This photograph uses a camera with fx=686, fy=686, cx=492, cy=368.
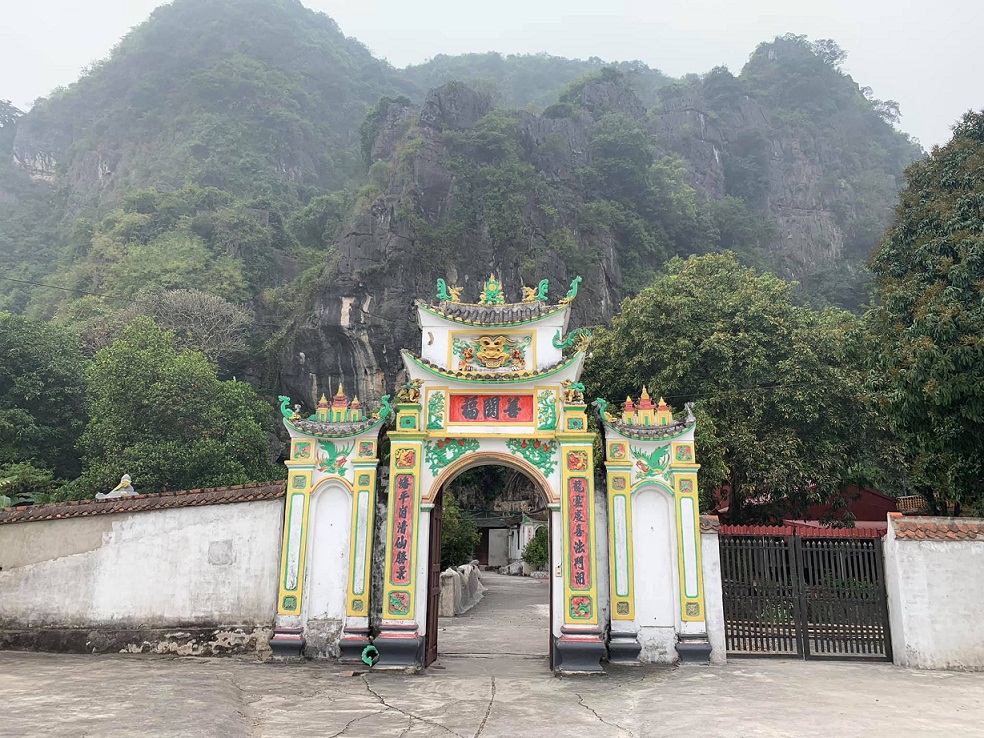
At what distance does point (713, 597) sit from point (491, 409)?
3.86 metres

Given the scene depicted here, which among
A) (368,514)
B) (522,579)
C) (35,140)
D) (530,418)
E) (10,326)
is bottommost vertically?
(522,579)

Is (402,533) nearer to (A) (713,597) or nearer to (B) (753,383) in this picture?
(A) (713,597)

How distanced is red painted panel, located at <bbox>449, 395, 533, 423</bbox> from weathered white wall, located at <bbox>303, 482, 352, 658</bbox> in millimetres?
1902

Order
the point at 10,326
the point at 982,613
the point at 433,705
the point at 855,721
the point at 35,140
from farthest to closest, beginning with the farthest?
1. the point at 35,140
2. the point at 10,326
3. the point at 982,613
4. the point at 433,705
5. the point at 855,721

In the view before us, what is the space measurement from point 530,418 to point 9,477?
46.1 ft

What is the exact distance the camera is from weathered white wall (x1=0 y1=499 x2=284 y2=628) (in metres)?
9.31

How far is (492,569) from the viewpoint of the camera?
37.3 m

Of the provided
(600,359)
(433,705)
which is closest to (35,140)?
(600,359)

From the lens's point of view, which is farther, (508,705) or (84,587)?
(84,587)

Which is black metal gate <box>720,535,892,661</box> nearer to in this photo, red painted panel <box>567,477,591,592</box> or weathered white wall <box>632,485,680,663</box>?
weathered white wall <box>632,485,680,663</box>

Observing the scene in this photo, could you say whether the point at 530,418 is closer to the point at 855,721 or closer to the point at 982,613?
the point at 855,721

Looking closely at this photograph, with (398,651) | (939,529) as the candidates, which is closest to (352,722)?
(398,651)

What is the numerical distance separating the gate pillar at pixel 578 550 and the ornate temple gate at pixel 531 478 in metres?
0.01

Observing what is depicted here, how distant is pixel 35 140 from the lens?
2101 inches
